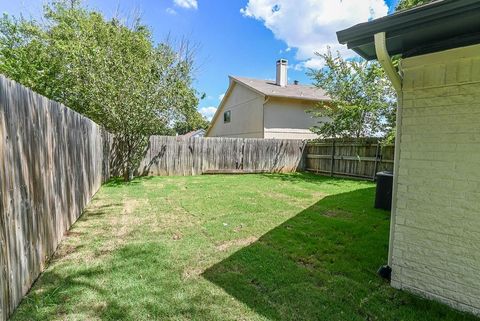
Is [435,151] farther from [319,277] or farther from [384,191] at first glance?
[384,191]

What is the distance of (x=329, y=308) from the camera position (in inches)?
95.8

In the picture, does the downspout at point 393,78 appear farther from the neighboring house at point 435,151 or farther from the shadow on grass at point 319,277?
the shadow on grass at point 319,277

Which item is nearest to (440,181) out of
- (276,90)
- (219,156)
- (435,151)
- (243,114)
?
(435,151)

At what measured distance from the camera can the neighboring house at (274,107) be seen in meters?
15.5

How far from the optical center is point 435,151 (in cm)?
250

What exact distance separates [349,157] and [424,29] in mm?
Result: 9486

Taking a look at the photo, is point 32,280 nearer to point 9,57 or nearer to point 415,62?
point 415,62

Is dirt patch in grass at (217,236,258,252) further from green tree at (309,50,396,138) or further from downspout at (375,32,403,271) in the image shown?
green tree at (309,50,396,138)

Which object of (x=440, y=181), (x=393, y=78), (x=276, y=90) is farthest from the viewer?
(x=276, y=90)

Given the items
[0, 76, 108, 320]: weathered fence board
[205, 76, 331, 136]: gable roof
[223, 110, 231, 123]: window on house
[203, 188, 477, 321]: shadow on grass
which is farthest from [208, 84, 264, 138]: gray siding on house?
[0, 76, 108, 320]: weathered fence board

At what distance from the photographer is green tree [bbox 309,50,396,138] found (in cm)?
1150

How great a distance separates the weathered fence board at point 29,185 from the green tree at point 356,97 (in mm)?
10651

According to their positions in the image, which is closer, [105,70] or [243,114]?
[105,70]

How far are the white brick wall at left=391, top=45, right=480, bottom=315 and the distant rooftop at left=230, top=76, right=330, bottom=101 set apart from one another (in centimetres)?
1248
